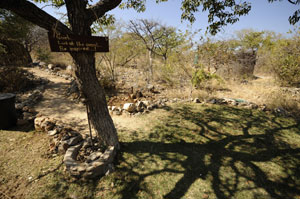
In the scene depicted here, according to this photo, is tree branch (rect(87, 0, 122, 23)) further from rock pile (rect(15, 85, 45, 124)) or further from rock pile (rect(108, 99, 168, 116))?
rock pile (rect(15, 85, 45, 124))

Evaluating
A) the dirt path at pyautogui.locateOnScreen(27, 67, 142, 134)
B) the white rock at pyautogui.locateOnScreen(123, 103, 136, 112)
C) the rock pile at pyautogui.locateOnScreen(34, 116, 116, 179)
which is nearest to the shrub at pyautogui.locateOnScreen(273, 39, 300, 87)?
the white rock at pyautogui.locateOnScreen(123, 103, 136, 112)

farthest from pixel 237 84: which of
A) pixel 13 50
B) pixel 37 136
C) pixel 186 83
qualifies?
pixel 13 50

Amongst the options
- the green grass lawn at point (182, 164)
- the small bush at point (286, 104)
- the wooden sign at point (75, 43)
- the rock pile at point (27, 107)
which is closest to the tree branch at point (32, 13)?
the wooden sign at point (75, 43)

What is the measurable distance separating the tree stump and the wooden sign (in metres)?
2.87

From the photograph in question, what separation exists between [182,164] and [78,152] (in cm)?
218

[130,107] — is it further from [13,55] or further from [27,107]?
[13,55]

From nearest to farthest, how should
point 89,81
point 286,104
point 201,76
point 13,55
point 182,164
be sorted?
point 89,81
point 182,164
point 286,104
point 201,76
point 13,55

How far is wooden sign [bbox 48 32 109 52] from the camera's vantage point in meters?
1.78

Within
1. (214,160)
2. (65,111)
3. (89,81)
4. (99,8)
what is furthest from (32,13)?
(214,160)

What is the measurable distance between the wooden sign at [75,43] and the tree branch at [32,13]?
0.13m

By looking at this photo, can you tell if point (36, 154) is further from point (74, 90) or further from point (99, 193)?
point (74, 90)

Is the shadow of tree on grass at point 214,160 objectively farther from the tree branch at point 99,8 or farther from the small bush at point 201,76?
the tree branch at point 99,8

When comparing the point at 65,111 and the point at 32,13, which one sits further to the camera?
the point at 65,111

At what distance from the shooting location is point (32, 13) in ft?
5.54
